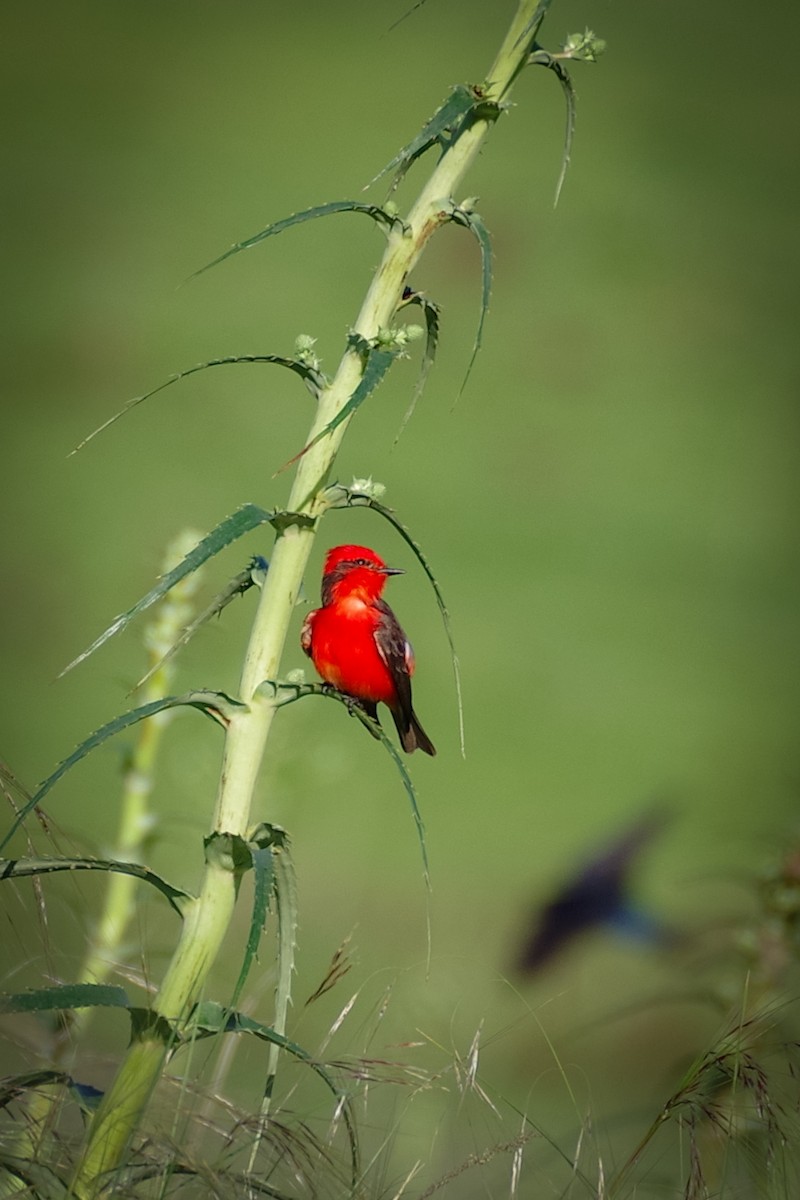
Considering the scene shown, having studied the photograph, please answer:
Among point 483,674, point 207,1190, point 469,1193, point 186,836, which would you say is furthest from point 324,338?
point 207,1190

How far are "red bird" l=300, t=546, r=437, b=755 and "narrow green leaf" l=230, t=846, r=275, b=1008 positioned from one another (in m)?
0.24

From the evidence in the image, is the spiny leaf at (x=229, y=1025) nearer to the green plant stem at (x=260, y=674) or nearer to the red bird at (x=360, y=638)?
the green plant stem at (x=260, y=674)

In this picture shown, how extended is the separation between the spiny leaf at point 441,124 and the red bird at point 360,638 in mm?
239

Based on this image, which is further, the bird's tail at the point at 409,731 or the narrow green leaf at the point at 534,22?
the bird's tail at the point at 409,731

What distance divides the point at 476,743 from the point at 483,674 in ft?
0.20

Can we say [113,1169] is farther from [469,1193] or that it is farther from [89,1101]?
[469,1193]

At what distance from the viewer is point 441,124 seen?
0.32 metres

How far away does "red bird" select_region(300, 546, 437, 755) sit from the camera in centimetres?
58

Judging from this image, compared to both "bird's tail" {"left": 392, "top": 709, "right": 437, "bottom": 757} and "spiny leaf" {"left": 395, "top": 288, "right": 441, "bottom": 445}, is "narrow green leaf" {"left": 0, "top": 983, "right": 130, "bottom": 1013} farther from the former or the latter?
"bird's tail" {"left": 392, "top": 709, "right": 437, "bottom": 757}

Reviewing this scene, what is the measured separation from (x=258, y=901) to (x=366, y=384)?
13 cm

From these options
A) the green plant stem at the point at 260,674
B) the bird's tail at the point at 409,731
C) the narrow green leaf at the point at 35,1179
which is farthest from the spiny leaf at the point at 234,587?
the bird's tail at the point at 409,731

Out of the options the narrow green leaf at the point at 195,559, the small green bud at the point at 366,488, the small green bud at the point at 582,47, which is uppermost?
the small green bud at the point at 582,47

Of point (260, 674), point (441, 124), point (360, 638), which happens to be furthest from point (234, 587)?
point (360, 638)

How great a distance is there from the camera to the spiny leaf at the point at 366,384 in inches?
12.2
